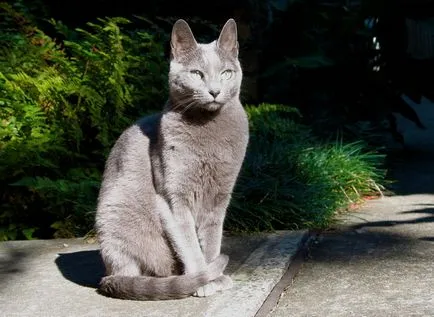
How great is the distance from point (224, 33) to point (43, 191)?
211 cm

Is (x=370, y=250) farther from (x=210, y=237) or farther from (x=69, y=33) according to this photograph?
(x=69, y=33)

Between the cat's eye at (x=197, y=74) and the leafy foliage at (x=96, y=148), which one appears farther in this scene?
the leafy foliage at (x=96, y=148)

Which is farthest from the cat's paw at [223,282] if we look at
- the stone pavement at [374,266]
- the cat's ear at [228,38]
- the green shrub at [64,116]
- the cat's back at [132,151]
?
the green shrub at [64,116]

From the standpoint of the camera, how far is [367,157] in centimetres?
629

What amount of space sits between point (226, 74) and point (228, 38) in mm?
192

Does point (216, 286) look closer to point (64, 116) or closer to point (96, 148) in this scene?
point (96, 148)

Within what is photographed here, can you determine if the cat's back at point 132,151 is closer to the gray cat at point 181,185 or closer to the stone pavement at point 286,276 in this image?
the gray cat at point 181,185

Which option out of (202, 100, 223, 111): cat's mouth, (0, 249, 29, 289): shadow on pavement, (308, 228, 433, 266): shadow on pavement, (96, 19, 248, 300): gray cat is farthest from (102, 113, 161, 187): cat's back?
(308, 228, 433, 266): shadow on pavement

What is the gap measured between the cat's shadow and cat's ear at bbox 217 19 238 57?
4.16 ft

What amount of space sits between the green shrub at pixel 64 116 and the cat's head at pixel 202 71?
169cm

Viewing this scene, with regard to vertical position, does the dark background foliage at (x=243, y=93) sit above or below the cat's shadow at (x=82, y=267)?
above

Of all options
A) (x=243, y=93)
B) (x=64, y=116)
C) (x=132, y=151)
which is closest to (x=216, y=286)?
(x=132, y=151)

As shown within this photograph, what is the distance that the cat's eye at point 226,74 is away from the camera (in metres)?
3.39

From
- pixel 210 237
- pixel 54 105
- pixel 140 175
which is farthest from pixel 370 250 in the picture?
pixel 54 105
